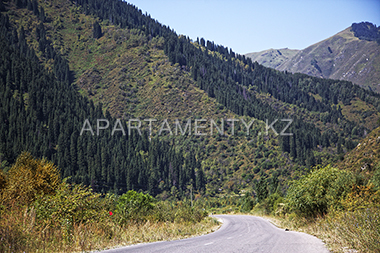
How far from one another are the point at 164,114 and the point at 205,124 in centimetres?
2156

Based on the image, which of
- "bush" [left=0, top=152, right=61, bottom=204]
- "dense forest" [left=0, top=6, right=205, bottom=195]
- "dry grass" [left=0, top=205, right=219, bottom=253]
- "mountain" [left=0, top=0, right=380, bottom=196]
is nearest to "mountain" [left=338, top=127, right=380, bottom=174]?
"mountain" [left=0, top=0, right=380, bottom=196]

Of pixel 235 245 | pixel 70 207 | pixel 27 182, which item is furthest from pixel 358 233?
pixel 27 182

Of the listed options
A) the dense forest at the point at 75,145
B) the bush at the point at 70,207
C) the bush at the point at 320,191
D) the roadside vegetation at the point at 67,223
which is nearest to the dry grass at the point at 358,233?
the bush at the point at 320,191

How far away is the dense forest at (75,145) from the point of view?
313ft

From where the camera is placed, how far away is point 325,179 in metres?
19.9

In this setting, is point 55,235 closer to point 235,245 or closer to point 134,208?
point 235,245

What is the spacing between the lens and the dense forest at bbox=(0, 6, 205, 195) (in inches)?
3757

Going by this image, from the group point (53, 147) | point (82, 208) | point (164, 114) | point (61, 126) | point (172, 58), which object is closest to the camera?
point (82, 208)

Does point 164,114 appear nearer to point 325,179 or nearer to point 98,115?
point 98,115

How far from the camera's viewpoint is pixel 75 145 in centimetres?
10594

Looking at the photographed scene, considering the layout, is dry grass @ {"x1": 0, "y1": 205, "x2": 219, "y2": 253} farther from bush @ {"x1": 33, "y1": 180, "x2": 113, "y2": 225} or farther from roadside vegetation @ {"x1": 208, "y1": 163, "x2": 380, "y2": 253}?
roadside vegetation @ {"x1": 208, "y1": 163, "x2": 380, "y2": 253}

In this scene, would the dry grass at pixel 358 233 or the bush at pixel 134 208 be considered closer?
the dry grass at pixel 358 233

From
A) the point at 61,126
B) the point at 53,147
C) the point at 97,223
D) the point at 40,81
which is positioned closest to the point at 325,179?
the point at 97,223

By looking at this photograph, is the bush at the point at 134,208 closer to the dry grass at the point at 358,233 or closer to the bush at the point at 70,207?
the bush at the point at 70,207
